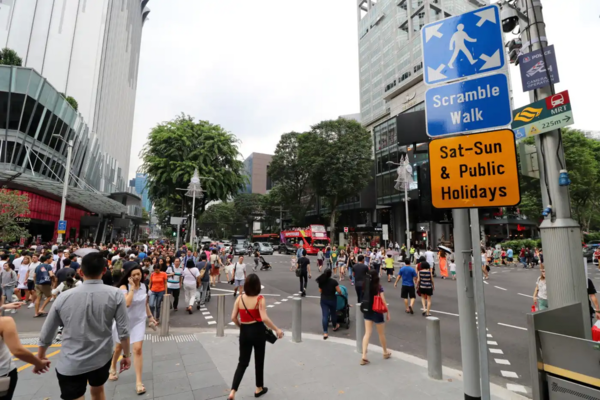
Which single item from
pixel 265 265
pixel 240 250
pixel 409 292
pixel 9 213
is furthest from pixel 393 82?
pixel 9 213

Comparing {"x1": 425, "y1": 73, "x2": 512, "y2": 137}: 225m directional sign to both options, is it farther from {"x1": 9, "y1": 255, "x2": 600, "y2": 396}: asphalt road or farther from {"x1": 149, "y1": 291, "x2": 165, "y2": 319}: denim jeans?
{"x1": 149, "y1": 291, "x2": 165, "y2": 319}: denim jeans

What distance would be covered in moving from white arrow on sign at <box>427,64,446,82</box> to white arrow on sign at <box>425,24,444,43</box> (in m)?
0.33

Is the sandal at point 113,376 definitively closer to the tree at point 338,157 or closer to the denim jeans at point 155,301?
the denim jeans at point 155,301

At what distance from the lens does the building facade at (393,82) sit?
139ft

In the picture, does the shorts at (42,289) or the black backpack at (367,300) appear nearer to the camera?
the black backpack at (367,300)

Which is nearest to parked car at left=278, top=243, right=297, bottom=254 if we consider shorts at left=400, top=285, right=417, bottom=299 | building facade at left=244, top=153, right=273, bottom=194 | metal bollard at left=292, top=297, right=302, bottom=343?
shorts at left=400, top=285, right=417, bottom=299

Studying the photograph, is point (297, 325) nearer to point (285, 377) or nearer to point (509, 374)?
point (285, 377)

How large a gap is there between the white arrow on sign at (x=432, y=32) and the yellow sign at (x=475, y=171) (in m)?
1.17

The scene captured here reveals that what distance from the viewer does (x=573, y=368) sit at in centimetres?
190

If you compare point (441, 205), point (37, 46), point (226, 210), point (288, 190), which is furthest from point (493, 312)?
point (226, 210)

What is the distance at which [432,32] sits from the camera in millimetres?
3166

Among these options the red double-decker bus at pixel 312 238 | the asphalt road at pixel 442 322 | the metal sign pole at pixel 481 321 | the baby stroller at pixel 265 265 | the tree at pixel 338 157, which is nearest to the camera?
the metal sign pole at pixel 481 321

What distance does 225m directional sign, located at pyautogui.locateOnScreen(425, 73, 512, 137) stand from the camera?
268cm

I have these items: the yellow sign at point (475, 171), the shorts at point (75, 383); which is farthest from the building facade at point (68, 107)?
the yellow sign at point (475, 171)
